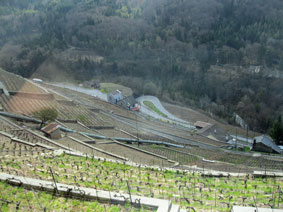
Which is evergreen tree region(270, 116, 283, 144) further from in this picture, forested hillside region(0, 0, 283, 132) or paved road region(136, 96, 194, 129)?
paved road region(136, 96, 194, 129)

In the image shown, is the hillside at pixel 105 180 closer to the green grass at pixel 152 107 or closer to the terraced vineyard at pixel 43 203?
the terraced vineyard at pixel 43 203

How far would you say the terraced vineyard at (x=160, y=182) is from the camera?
8562 millimetres

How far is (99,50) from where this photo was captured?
70125 mm

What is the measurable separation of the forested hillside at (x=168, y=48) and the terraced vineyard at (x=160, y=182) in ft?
118

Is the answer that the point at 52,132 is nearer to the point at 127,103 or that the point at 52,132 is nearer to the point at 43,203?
the point at 43,203

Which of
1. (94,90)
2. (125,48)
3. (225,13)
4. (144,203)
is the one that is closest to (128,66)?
(125,48)

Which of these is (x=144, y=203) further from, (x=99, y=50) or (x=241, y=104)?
(x=99, y=50)

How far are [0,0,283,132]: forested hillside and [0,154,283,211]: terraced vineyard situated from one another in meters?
35.8

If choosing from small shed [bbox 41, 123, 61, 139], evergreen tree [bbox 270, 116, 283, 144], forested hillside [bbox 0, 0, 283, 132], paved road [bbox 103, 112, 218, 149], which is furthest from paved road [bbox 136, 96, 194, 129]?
small shed [bbox 41, 123, 61, 139]

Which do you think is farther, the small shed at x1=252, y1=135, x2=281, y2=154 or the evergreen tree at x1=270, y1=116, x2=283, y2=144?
the evergreen tree at x1=270, y1=116, x2=283, y2=144

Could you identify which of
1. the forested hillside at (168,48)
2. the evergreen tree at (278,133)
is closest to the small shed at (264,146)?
the evergreen tree at (278,133)

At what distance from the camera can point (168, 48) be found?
224 ft

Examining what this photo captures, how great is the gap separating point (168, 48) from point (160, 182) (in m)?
60.8

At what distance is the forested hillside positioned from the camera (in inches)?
2117
